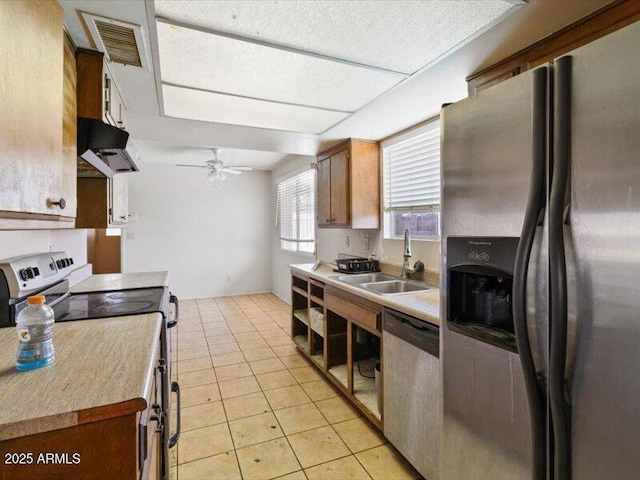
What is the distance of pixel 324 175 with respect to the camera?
3527mm

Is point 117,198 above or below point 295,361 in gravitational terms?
above

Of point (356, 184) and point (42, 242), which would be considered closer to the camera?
point (42, 242)

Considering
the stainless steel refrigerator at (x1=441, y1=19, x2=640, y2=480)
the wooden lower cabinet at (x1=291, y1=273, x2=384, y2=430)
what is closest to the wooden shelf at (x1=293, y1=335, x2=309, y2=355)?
→ the wooden lower cabinet at (x1=291, y1=273, x2=384, y2=430)

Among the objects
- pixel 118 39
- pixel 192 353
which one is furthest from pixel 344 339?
pixel 118 39

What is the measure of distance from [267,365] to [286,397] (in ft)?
2.14

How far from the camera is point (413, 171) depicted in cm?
275

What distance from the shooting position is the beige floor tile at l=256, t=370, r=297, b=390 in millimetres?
2775

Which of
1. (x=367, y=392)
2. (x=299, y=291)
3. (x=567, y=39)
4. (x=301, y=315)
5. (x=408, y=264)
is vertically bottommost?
(x=367, y=392)

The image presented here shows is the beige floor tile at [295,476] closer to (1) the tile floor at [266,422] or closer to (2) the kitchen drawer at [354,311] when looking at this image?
(1) the tile floor at [266,422]

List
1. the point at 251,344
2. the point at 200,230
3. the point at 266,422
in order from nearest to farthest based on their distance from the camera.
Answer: the point at 266,422 → the point at 251,344 → the point at 200,230

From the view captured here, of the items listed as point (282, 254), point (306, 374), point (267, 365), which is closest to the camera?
point (306, 374)

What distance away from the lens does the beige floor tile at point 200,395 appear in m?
2.52

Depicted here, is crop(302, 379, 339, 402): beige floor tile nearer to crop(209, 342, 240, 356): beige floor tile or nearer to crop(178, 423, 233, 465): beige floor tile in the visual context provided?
crop(178, 423, 233, 465): beige floor tile

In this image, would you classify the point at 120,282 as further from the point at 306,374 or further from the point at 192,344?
the point at 306,374
